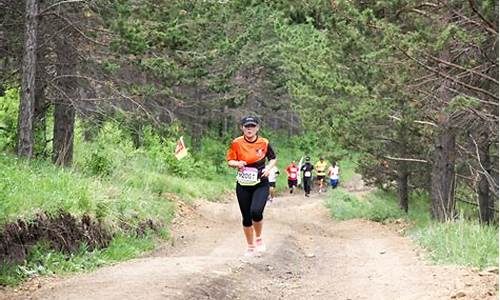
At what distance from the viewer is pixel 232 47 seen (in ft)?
106

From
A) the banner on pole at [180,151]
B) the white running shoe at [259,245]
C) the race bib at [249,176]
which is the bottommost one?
the white running shoe at [259,245]

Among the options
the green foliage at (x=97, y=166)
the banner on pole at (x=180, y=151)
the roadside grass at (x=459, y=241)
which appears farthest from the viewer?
the banner on pole at (x=180, y=151)

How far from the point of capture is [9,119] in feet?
56.1

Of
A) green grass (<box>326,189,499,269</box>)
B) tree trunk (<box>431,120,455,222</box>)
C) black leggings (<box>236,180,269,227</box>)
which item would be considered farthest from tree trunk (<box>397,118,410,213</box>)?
black leggings (<box>236,180,269,227</box>)

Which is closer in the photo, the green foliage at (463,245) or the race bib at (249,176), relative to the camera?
the race bib at (249,176)

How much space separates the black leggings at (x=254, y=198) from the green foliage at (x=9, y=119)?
313 inches

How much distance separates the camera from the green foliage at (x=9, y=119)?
1648cm

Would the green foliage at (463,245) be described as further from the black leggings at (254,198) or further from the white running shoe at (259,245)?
the black leggings at (254,198)

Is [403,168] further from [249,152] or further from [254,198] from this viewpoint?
[249,152]

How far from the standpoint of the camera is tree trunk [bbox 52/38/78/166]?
1498 centimetres

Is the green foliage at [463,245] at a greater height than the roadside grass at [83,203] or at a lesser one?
lesser

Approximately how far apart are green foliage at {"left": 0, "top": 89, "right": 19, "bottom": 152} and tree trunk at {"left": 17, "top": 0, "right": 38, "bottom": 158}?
2699 mm

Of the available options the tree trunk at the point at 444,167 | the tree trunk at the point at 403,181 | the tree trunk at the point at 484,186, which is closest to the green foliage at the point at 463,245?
the tree trunk at the point at 444,167

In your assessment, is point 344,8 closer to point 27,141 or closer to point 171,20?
point 171,20
